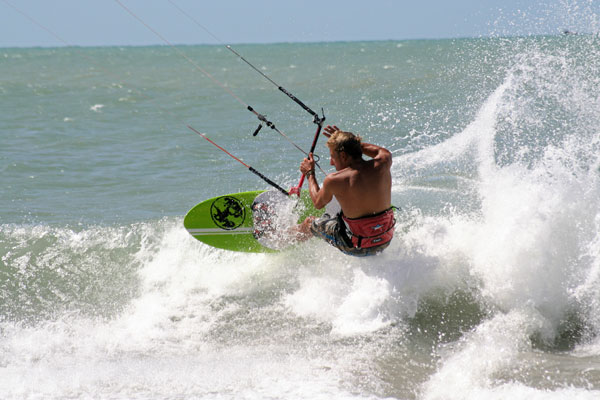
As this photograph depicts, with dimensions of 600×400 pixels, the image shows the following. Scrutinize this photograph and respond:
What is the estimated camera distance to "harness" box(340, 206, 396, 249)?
4.68 metres

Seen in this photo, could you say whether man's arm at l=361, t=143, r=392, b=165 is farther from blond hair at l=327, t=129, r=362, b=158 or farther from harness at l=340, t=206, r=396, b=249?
harness at l=340, t=206, r=396, b=249

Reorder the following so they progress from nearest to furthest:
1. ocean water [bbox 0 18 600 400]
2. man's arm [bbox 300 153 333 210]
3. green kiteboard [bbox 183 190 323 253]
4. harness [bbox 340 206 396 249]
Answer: ocean water [bbox 0 18 600 400] < man's arm [bbox 300 153 333 210] < harness [bbox 340 206 396 249] < green kiteboard [bbox 183 190 323 253]

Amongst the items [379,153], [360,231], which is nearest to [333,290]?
[360,231]

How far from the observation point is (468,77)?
1631cm

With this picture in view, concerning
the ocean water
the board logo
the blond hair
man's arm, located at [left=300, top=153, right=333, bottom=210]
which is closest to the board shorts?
the ocean water

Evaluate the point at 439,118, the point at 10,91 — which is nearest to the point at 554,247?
the point at 439,118

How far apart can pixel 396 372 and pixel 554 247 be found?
172 centimetres

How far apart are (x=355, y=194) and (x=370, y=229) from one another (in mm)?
386

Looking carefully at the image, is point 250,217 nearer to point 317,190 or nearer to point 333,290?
point 333,290

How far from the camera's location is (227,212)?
19.1ft

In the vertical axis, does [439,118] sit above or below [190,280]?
above

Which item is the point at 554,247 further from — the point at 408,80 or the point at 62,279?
the point at 408,80

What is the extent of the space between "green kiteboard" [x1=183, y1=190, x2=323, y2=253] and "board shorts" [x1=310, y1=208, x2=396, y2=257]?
0.75 metres

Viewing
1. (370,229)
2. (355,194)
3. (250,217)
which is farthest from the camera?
(250,217)
